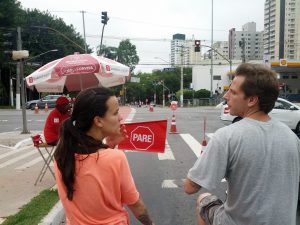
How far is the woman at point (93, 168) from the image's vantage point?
216 cm

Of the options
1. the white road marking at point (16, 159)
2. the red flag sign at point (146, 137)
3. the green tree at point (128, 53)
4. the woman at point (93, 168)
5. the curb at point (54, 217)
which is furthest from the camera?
the green tree at point (128, 53)

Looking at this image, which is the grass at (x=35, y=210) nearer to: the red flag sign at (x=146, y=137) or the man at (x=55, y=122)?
the man at (x=55, y=122)

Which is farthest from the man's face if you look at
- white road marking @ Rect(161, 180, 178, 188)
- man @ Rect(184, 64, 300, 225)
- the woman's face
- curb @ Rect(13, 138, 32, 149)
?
curb @ Rect(13, 138, 32, 149)

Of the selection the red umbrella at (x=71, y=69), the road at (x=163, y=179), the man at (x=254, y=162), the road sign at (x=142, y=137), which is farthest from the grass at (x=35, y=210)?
the man at (x=254, y=162)

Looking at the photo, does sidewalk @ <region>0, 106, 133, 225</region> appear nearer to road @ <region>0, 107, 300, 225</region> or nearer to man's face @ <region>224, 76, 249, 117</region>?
road @ <region>0, 107, 300, 225</region>

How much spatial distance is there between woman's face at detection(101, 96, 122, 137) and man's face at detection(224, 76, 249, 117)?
630mm

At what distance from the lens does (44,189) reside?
7.33 meters

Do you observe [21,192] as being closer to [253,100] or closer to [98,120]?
[98,120]

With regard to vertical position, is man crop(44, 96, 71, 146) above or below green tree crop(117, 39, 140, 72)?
below

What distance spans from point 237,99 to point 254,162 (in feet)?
1.16

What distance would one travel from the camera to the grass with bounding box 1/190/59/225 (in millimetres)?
5277

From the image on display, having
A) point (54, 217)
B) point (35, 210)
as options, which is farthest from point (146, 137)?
point (35, 210)

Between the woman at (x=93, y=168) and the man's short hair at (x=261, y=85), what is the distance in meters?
0.71

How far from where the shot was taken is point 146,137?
5.54 m
